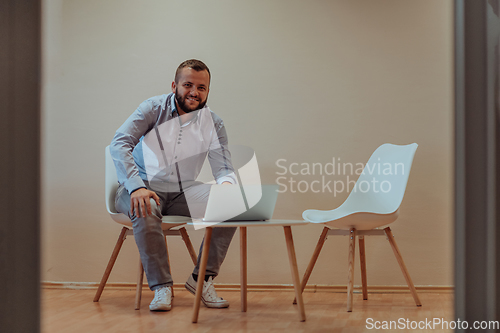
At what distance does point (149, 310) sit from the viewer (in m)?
2.05

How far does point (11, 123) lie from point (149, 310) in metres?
1.42

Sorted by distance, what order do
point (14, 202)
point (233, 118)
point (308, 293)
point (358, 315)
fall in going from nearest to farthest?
point (14, 202) → point (358, 315) → point (308, 293) → point (233, 118)

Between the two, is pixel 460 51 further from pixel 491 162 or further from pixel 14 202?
pixel 14 202

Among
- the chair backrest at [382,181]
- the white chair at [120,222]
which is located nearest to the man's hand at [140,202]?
the white chair at [120,222]

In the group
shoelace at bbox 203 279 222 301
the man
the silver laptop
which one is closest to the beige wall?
the man

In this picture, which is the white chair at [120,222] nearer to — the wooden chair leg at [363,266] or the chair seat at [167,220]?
the chair seat at [167,220]

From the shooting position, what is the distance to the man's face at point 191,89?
225 centimetres

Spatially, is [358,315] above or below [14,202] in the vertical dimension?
below

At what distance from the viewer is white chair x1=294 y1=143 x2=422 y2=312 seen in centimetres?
207

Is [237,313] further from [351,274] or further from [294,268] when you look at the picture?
[351,274]

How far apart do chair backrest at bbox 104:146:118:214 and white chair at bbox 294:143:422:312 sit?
3.12ft

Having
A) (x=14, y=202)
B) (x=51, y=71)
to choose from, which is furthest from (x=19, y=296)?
(x=51, y=71)

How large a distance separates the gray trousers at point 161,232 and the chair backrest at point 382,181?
2.30 ft

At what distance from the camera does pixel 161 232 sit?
2.02 meters
